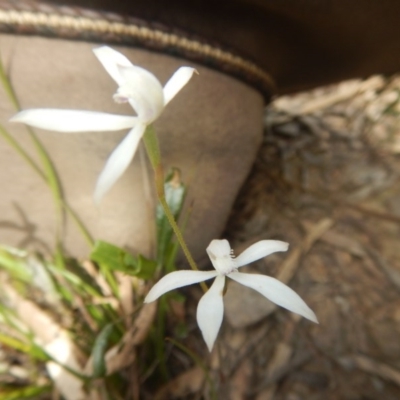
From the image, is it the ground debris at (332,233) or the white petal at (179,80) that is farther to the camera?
the ground debris at (332,233)

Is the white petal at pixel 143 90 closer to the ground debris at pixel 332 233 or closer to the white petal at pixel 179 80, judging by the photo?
the white petal at pixel 179 80

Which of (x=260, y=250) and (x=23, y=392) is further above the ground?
(x=260, y=250)

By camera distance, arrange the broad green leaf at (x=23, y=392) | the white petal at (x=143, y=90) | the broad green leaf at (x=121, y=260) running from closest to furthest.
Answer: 1. the white petal at (x=143, y=90)
2. the broad green leaf at (x=121, y=260)
3. the broad green leaf at (x=23, y=392)

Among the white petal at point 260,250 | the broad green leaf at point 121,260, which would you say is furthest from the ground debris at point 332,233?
the white petal at point 260,250

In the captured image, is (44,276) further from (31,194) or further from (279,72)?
(279,72)

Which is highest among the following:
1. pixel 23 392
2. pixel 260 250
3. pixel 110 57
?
pixel 110 57

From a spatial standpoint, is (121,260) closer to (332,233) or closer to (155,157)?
(155,157)

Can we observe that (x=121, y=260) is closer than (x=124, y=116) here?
No

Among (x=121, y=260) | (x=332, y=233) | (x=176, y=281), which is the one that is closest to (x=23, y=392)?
(x=121, y=260)
